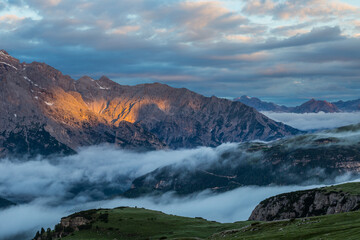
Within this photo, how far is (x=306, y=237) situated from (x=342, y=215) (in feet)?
99.3

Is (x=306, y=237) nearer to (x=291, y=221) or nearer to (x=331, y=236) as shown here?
(x=331, y=236)

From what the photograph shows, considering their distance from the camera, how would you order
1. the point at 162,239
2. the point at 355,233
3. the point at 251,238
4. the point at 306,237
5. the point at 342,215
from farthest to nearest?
the point at 162,239, the point at 342,215, the point at 251,238, the point at 306,237, the point at 355,233

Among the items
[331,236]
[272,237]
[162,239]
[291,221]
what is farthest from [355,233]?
[162,239]

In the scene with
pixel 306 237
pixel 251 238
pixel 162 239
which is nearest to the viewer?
pixel 306 237

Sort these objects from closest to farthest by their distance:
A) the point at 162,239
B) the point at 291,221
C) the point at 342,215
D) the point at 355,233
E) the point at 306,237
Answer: the point at 355,233 → the point at 306,237 → the point at 342,215 → the point at 291,221 → the point at 162,239

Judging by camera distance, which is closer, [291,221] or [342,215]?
[342,215]

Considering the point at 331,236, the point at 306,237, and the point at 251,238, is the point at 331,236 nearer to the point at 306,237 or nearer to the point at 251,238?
the point at 306,237

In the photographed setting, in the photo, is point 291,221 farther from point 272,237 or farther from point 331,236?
point 331,236

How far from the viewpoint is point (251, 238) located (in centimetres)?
11338

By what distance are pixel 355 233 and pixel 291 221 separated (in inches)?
1965

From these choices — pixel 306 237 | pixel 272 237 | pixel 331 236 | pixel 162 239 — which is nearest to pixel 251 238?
pixel 272 237

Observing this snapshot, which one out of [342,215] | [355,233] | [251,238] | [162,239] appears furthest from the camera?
[162,239]

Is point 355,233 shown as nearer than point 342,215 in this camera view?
Yes

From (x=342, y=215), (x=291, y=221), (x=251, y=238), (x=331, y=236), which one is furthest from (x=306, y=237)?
(x=291, y=221)
